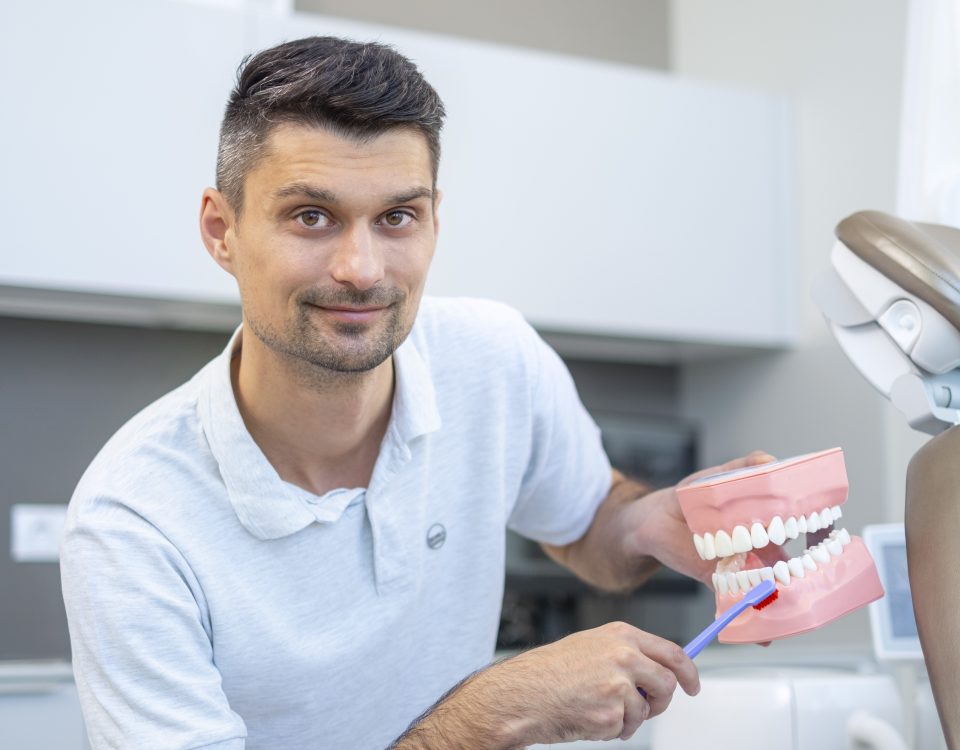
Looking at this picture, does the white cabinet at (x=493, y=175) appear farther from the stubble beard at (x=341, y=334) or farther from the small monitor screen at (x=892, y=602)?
the small monitor screen at (x=892, y=602)

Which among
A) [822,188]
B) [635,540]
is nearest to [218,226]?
[635,540]

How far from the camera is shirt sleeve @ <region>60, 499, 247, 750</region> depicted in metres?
1.08

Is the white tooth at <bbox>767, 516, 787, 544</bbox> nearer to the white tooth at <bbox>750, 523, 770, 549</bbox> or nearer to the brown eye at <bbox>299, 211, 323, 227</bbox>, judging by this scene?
the white tooth at <bbox>750, 523, 770, 549</bbox>

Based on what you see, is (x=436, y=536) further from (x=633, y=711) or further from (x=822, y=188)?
(x=822, y=188)

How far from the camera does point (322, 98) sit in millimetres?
1109

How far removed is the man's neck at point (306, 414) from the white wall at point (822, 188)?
1.40 m

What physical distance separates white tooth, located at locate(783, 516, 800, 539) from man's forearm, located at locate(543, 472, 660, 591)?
361mm

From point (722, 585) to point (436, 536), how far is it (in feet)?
1.41

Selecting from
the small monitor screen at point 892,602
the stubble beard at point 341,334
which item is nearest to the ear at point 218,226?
the stubble beard at point 341,334

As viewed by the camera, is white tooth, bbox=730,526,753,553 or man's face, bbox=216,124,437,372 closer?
white tooth, bbox=730,526,753,553

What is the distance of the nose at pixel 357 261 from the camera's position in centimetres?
110

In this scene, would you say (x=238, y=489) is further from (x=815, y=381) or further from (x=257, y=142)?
(x=815, y=381)

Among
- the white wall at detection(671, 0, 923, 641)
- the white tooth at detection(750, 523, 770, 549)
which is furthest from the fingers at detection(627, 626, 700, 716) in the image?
the white wall at detection(671, 0, 923, 641)

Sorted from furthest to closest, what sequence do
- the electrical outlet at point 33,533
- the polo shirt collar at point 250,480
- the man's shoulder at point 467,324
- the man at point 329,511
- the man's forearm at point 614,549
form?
the electrical outlet at point 33,533, the man's shoulder at point 467,324, the man's forearm at point 614,549, the polo shirt collar at point 250,480, the man at point 329,511
